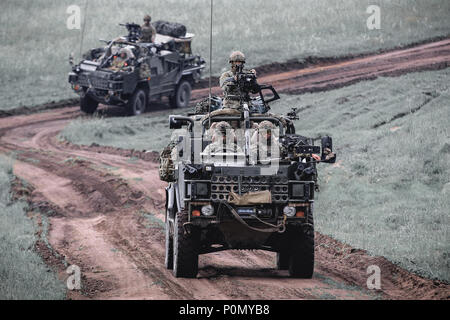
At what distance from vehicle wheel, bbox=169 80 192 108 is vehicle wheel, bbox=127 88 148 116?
1.38 meters

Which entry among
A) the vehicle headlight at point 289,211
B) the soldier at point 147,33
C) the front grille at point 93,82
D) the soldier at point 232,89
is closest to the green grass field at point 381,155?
the front grille at point 93,82

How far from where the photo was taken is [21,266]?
418 inches

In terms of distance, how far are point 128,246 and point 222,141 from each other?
3.35m

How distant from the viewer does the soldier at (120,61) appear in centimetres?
2662

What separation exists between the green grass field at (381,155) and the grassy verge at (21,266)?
4819 mm

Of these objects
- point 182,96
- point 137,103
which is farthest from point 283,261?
point 182,96

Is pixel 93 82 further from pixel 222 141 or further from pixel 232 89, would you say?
pixel 222 141

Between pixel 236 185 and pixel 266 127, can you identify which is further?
pixel 266 127

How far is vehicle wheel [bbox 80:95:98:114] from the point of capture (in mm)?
28280

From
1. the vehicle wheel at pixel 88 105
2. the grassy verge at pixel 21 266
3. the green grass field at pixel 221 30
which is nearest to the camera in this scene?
the grassy verge at pixel 21 266

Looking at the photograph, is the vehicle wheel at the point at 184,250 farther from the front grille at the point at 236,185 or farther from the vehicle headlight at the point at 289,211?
the vehicle headlight at the point at 289,211

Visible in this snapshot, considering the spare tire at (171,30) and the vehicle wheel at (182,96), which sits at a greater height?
the spare tire at (171,30)

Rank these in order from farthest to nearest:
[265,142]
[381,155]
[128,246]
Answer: [381,155] → [128,246] → [265,142]

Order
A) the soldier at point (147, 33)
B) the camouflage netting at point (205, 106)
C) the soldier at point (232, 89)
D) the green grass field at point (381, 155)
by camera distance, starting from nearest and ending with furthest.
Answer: the soldier at point (232, 89) < the camouflage netting at point (205, 106) < the green grass field at point (381, 155) < the soldier at point (147, 33)
